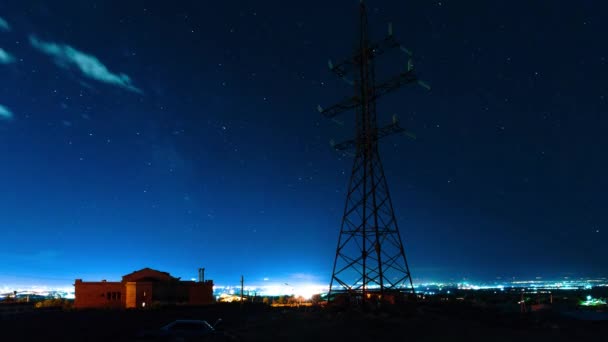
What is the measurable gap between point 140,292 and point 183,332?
134 ft

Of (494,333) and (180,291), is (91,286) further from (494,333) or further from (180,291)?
(494,333)

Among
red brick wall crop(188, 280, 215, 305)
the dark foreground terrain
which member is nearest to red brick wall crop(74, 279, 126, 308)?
red brick wall crop(188, 280, 215, 305)

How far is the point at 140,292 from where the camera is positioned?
5850cm

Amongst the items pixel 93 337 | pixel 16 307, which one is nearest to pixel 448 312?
pixel 93 337

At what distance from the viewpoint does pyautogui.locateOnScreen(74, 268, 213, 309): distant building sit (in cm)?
5862

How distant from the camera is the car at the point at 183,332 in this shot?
70.4ft

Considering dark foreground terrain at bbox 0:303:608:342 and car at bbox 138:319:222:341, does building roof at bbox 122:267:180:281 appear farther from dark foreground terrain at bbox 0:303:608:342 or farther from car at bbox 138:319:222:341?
car at bbox 138:319:222:341

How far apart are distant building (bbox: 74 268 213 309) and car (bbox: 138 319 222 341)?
38055 millimetres

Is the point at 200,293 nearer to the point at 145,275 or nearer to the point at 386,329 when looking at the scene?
the point at 145,275

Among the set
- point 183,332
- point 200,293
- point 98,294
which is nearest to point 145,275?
point 98,294

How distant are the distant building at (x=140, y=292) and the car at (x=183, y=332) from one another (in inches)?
1498

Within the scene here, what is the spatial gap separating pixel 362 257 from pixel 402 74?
1239 centimetres

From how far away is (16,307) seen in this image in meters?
42.9

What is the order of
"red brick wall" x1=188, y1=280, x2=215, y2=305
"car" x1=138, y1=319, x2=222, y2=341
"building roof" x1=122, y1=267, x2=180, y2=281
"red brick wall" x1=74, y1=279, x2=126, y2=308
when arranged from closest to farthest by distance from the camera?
"car" x1=138, y1=319, x2=222, y2=341, "red brick wall" x1=74, y1=279, x2=126, y2=308, "building roof" x1=122, y1=267, x2=180, y2=281, "red brick wall" x1=188, y1=280, x2=215, y2=305
